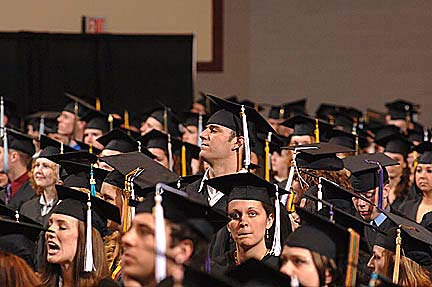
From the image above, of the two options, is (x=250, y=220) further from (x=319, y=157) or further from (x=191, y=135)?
(x=191, y=135)

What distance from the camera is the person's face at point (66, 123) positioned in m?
10.7

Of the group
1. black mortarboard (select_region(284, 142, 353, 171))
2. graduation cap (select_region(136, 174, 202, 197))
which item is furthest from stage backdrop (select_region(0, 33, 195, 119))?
graduation cap (select_region(136, 174, 202, 197))

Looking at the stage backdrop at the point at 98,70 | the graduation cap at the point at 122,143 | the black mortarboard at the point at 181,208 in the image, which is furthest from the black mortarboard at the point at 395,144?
the black mortarboard at the point at 181,208

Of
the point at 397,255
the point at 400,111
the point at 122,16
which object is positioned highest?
the point at 122,16

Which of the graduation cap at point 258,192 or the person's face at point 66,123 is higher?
the graduation cap at point 258,192

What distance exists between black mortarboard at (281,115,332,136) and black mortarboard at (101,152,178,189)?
2.23 meters

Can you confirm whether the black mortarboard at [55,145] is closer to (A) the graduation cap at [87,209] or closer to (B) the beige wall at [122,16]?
(A) the graduation cap at [87,209]

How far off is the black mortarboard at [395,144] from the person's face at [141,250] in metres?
5.67

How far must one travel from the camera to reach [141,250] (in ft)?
12.3

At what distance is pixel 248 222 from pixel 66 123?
18.9 feet

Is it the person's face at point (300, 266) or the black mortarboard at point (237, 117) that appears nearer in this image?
the person's face at point (300, 266)

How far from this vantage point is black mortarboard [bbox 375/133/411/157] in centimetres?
927

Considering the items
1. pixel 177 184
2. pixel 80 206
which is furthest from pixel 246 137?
pixel 80 206

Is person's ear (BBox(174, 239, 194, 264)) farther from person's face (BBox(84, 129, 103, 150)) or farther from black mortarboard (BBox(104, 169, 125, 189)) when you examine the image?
person's face (BBox(84, 129, 103, 150))
